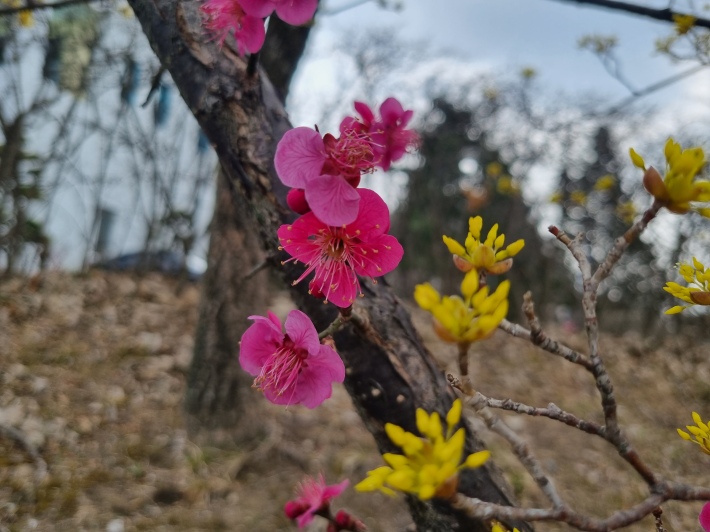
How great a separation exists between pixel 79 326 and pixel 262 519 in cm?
236

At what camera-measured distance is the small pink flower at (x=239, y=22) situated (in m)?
0.90

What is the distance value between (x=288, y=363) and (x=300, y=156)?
11.8 inches

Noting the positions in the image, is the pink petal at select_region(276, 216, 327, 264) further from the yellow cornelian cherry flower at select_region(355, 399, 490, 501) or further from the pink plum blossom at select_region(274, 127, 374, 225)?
the yellow cornelian cherry flower at select_region(355, 399, 490, 501)

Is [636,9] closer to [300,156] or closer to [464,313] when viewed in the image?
[300,156]

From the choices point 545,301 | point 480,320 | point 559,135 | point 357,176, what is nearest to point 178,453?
point 357,176

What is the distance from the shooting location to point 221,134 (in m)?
1.06

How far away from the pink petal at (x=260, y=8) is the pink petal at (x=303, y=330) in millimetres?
499

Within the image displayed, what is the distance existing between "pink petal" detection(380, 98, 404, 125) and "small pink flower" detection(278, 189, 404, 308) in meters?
0.36

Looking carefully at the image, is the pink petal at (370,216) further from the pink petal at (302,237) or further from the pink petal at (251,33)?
the pink petal at (251,33)

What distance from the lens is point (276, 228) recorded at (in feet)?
3.40

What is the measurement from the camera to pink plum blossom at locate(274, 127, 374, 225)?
2.12 ft

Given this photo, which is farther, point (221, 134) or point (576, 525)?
point (221, 134)

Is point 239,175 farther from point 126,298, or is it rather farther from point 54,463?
point 126,298

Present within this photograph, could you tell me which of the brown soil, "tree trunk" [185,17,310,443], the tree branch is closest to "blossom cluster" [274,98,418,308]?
the brown soil
